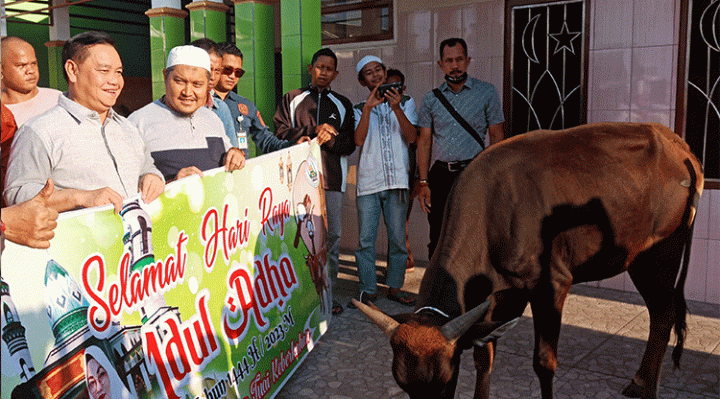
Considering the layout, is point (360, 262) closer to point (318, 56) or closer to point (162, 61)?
point (318, 56)

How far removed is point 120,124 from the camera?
3.10 meters

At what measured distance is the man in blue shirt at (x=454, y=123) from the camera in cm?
540

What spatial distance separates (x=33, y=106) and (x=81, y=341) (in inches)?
106

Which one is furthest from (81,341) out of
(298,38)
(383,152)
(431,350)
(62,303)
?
(298,38)

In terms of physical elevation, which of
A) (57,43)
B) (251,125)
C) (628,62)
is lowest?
(251,125)

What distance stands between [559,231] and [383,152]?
232cm

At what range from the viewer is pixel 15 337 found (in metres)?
2.10


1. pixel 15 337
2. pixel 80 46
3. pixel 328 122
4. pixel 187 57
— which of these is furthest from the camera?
pixel 328 122

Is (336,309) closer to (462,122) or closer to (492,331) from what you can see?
(462,122)

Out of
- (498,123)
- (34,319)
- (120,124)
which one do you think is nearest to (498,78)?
(498,123)

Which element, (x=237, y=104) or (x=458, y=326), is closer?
(x=458, y=326)

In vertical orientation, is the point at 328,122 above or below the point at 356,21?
below

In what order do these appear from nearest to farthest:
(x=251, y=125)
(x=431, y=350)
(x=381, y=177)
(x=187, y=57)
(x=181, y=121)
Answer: (x=431, y=350)
(x=187, y=57)
(x=181, y=121)
(x=251, y=125)
(x=381, y=177)

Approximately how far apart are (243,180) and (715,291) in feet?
14.9
